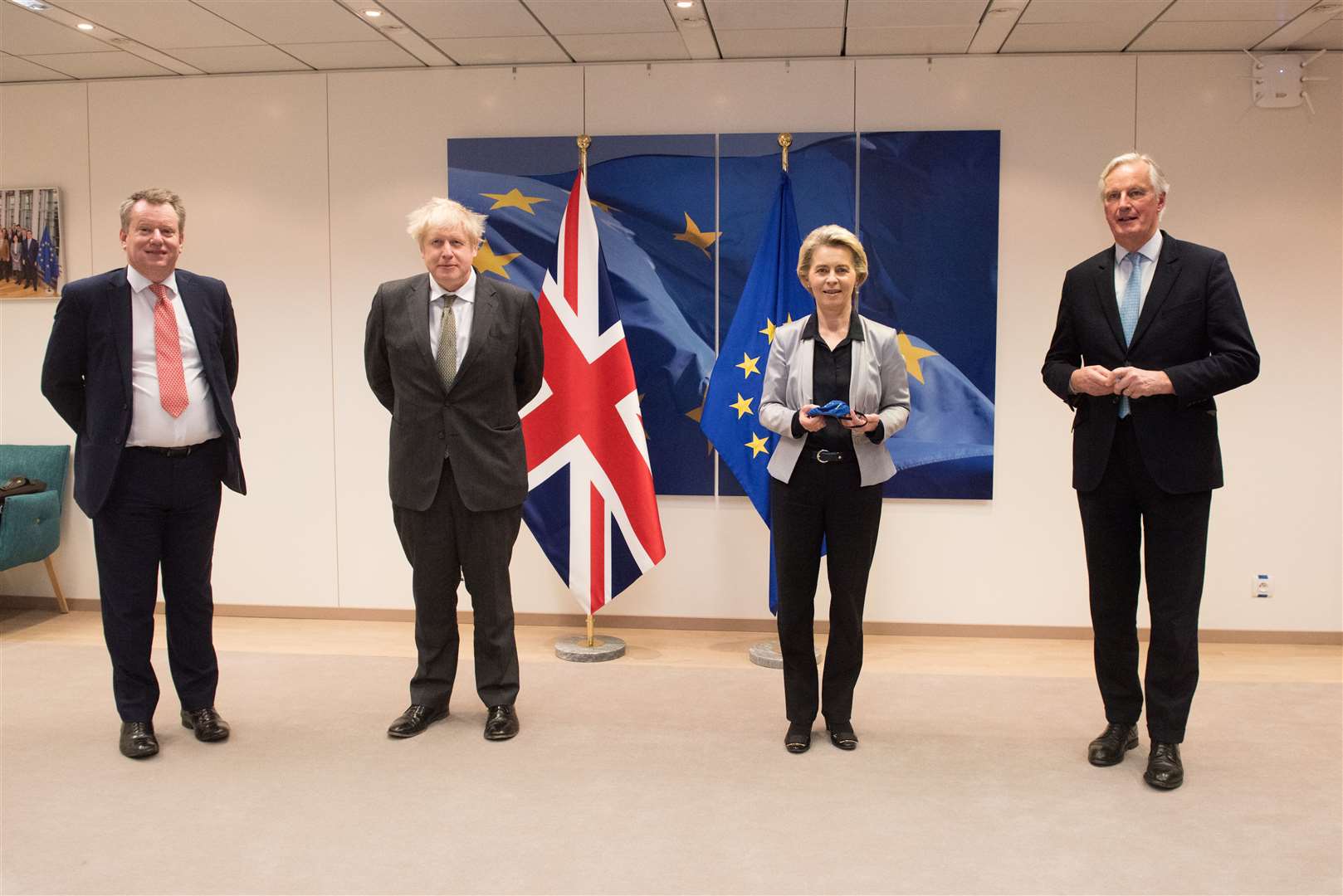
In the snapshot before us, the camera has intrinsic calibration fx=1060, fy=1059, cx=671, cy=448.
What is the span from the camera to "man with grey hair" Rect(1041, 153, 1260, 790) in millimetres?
2965

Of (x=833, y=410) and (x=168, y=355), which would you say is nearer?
(x=833, y=410)

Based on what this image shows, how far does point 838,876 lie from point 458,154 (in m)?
3.88

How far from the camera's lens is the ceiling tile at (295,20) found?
434 centimetres

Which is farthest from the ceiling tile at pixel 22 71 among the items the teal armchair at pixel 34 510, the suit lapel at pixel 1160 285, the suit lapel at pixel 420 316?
the suit lapel at pixel 1160 285

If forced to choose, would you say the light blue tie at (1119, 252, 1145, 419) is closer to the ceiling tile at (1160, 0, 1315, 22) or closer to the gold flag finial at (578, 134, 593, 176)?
the ceiling tile at (1160, 0, 1315, 22)

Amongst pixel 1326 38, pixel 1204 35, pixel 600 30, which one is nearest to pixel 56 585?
pixel 600 30

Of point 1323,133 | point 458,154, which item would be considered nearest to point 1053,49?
point 1323,133

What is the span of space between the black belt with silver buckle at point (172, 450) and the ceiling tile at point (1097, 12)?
3561 millimetres

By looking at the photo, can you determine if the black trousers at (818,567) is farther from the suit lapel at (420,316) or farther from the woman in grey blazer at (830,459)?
the suit lapel at (420,316)

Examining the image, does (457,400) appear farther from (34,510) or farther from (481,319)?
(34,510)

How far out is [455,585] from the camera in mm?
3609

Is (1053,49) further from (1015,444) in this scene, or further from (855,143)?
(1015,444)

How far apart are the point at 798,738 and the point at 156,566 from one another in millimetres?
2145

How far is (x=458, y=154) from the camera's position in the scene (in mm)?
5184
